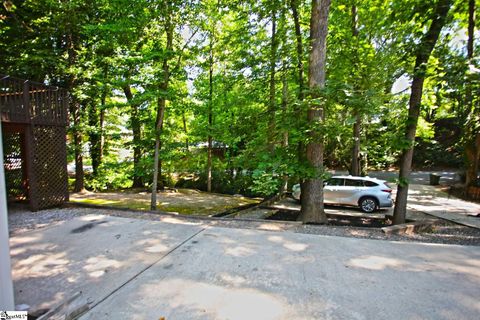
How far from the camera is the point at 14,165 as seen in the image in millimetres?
8992

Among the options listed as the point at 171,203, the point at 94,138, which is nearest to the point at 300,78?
the point at 171,203

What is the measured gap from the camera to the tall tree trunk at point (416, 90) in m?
6.09

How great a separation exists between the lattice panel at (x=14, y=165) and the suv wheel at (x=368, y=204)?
12177 mm

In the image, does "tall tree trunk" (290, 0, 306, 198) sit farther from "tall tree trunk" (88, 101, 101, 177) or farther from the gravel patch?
"tall tree trunk" (88, 101, 101, 177)

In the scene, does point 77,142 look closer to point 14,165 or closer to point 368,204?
point 14,165

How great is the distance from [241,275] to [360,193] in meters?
8.36

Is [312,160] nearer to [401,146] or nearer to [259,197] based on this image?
[401,146]

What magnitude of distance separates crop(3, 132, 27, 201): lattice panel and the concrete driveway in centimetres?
474

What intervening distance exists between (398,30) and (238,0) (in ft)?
15.8

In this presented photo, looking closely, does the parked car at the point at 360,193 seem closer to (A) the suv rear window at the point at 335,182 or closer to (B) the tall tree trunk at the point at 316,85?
(A) the suv rear window at the point at 335,182

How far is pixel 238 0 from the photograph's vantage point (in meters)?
8.41

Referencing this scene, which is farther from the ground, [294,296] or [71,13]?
[71,13]

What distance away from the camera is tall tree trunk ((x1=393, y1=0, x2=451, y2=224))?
20.0ft

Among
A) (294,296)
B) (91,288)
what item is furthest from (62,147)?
(294,296)
